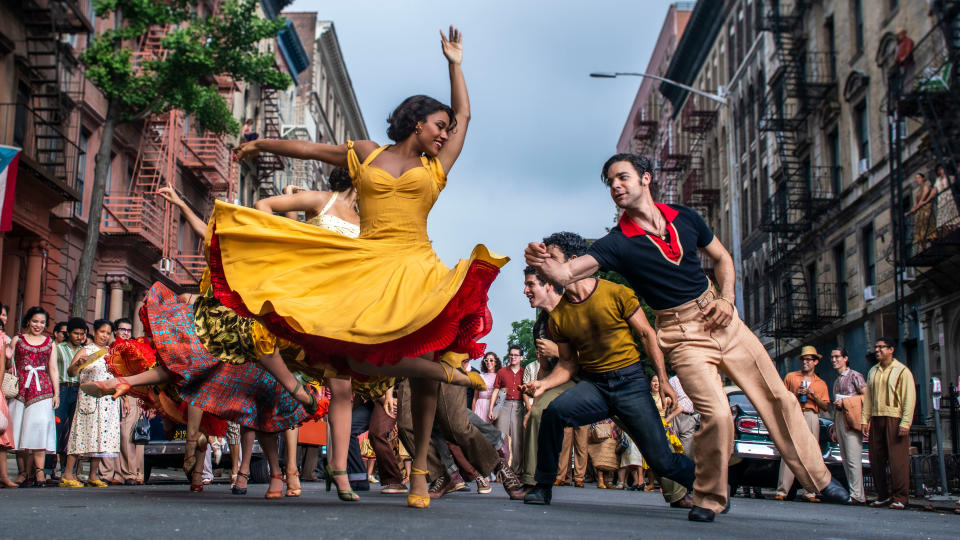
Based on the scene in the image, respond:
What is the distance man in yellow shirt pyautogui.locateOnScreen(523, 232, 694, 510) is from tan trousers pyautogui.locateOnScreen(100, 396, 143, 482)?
7721mm

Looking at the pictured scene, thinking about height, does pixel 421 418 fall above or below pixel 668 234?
below

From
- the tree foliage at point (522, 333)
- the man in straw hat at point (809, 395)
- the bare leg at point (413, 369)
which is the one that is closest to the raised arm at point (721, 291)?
the bare leg at point (413, 369)

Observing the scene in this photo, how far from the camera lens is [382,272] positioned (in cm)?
623

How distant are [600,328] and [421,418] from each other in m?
1.73

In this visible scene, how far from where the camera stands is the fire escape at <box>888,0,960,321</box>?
2381 centimetres

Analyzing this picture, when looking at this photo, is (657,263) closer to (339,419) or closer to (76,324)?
(339,419)

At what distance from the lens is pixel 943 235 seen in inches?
942

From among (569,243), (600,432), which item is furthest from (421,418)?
(600,432)

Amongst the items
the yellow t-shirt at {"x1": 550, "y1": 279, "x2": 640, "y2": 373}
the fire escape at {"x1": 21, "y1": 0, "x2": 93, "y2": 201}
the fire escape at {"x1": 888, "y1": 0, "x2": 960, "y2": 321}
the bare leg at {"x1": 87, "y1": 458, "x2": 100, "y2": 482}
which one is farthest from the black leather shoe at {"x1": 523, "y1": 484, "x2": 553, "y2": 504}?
the fire escape at {"x1": 21, "y1": 0, "x2": 93, "y2": 201}

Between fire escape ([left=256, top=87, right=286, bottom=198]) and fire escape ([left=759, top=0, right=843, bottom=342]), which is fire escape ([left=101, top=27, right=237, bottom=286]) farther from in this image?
fire escape ([left=759, top=0, right=843, bottom=342])

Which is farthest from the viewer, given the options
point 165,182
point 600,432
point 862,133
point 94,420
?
point 165,182

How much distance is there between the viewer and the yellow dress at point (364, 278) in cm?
591

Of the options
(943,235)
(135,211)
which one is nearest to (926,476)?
(943,235)

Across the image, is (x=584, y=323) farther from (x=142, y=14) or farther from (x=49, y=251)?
(x=49, y=251)
